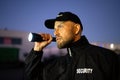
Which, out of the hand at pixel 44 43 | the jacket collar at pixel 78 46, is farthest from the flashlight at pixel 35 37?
the jacket collar at pixel 78 46

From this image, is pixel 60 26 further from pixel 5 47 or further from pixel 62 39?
pixel 5 47

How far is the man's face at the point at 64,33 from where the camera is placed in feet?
9.13

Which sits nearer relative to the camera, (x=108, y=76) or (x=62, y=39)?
(x=108, y=76)

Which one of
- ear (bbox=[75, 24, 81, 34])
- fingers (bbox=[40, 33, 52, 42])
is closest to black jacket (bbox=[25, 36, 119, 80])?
ear (bbox=[75, 24, 81, 34])

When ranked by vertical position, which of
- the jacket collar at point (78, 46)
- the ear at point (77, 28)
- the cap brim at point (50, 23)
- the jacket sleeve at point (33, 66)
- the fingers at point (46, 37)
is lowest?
the jacket sleeve at point (33, 66)

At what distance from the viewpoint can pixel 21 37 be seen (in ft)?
125

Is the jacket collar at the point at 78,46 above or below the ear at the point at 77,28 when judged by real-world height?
below

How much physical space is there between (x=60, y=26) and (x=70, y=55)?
1.33ft

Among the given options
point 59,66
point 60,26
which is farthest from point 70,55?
point 60,26

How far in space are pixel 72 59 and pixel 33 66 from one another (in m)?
0.49

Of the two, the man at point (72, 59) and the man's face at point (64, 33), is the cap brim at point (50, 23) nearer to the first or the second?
the man at point (72, 59)

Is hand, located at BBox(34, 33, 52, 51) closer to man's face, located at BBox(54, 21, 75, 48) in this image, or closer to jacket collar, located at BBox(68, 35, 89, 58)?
man's face, located at BBox(54, 21, 75, 48)

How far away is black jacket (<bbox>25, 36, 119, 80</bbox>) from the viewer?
253 cm

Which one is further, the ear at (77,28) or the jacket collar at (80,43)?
the ear at (77,28)
